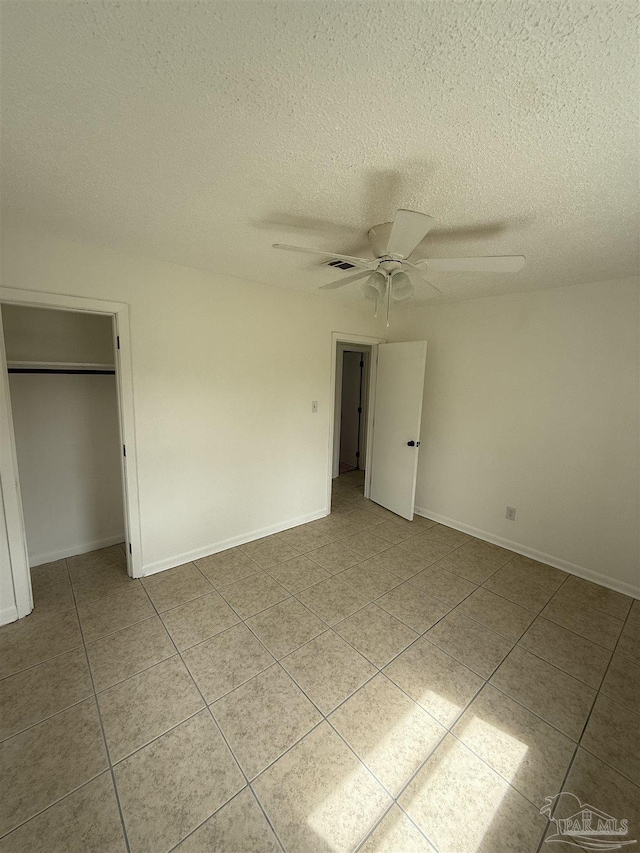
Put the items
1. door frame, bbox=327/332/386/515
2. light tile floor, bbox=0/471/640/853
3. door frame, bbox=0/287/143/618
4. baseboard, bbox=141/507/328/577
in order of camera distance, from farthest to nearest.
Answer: door frame, bbox=327/332/386/515 → baseboard, bbox=141/507/328/577 → door frame, bbox=0/287/143/618 → light tile floor, bbox=0/471/640/853

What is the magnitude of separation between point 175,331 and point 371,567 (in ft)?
7.98

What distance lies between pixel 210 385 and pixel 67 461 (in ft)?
4.33

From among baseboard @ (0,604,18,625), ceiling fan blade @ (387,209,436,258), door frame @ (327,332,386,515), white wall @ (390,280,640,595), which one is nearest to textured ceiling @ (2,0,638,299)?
ceiling fan blade @ (387,209,436,258)

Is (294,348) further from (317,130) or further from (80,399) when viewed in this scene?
(317,130)

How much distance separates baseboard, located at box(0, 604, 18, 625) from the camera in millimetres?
2088

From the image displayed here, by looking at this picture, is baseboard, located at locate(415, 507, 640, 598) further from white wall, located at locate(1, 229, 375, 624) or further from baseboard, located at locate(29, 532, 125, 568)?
baseboard, located at locate(29, 532, 125, 568)

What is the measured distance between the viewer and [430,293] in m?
3.07

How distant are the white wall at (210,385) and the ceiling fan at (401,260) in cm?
122

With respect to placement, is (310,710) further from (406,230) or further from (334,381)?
(334,381)

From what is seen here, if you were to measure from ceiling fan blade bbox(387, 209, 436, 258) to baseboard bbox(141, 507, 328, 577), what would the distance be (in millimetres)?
2641

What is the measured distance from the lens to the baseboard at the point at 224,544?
2.68 metres

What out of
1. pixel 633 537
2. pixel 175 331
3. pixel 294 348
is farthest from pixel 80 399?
pixel 633 537

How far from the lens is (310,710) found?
1626 mm

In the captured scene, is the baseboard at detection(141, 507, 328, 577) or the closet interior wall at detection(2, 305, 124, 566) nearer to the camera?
the closet interior wall at detection(2, 305, 124, 566)
